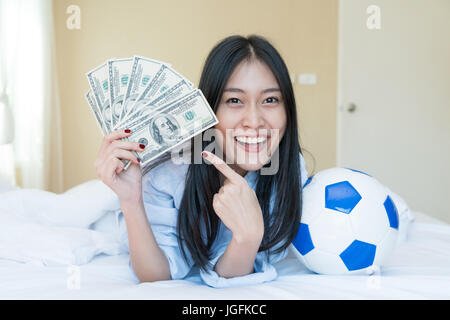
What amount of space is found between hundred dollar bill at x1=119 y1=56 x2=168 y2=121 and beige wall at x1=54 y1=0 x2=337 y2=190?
235cm

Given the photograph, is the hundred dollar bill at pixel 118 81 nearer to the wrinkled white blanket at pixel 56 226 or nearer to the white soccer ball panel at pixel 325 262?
the wrinkled white blanket at pixel 56 226

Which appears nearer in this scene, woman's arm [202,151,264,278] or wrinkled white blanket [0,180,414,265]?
→ woman's arm [202,151,264,278]

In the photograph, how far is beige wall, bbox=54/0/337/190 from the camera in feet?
10.3

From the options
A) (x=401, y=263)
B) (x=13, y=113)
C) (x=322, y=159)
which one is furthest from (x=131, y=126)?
(x=322, y=159)

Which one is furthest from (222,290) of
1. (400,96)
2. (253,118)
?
(400,96)

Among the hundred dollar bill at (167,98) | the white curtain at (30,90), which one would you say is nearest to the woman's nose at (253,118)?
the hundred dollar bill at (167,98)

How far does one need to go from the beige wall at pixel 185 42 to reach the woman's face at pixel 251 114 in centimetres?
232

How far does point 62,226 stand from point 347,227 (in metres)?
1.01

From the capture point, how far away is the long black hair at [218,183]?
1.02 meters

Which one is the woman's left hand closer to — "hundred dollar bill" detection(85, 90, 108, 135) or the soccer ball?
the soccer ball

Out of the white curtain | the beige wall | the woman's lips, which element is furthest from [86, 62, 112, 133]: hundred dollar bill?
the beige wall

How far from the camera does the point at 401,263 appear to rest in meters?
1.09

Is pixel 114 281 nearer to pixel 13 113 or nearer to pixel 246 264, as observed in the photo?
pixel 246 264

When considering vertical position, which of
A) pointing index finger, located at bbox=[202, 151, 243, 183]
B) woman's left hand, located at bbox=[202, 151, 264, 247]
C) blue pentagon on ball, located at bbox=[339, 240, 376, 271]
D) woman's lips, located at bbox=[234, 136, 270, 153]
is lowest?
blue pentagon on ball, located at bbox=[339, 240, 376, 271]
